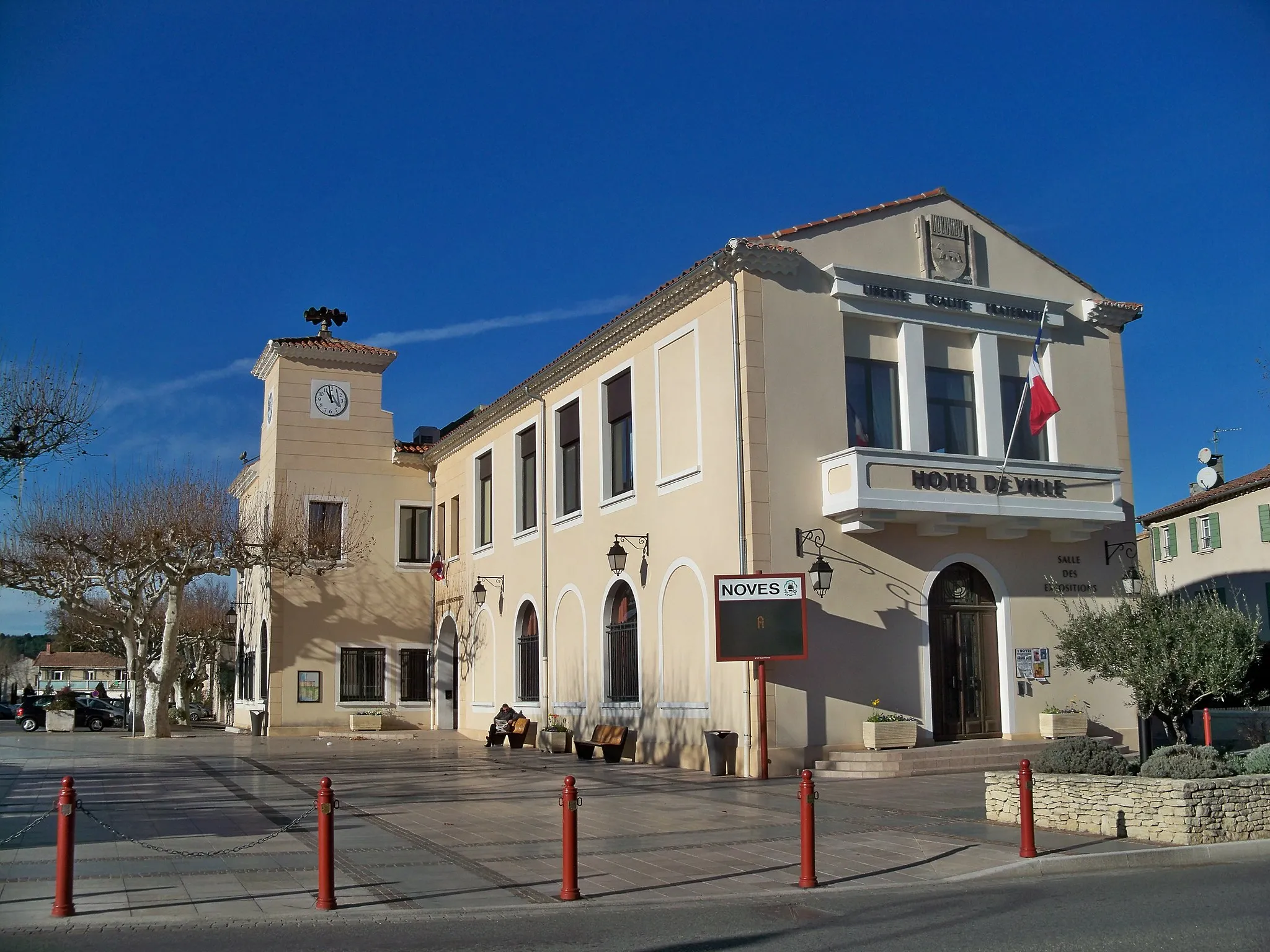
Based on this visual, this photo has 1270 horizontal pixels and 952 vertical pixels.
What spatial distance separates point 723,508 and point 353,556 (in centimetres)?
1701

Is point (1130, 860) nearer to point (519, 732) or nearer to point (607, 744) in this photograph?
point (607, 744)

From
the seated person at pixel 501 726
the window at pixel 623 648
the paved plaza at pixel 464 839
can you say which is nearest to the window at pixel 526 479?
the seated person at pixel 501 726

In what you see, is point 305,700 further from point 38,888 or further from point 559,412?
point 38,888

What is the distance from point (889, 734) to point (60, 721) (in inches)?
1223

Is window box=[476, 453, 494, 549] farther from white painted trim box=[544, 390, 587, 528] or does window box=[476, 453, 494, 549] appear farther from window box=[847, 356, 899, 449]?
window box=[847, 356, 899, 449]

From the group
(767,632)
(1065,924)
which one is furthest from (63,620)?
(1065,924)

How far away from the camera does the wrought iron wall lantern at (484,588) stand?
29.0 meters

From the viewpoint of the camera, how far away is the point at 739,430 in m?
19.0

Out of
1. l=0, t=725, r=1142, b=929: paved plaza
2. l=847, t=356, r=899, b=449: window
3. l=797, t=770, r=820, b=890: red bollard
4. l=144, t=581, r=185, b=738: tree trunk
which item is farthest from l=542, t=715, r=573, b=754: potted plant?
l=797, t=770, r=820, b=890: red bollard

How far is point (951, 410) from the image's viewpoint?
2141 cm

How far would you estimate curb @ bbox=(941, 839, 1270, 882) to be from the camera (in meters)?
10.1

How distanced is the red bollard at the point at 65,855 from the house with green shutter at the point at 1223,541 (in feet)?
101

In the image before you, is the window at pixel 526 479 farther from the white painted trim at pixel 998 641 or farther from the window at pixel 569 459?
the white painted trim at pixel 998 641

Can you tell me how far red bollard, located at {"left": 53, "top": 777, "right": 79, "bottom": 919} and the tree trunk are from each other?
2306 centimetres
